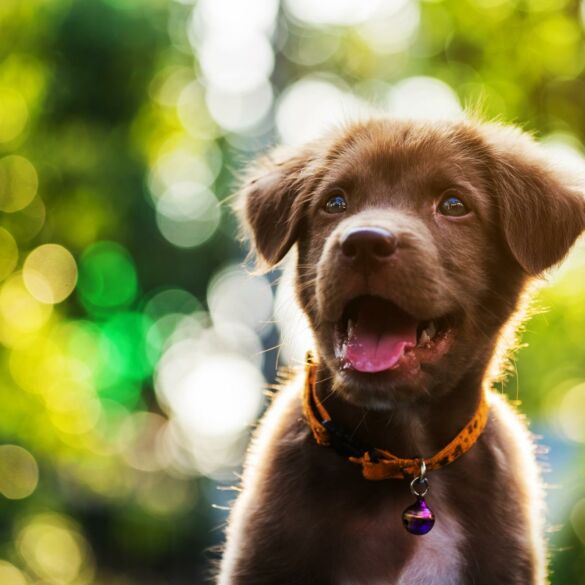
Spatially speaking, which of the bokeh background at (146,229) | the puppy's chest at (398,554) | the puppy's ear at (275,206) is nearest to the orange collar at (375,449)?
the puppy's chest at (398,554)

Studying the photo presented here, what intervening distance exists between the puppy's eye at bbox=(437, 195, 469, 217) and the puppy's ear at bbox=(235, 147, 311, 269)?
619 millimetres

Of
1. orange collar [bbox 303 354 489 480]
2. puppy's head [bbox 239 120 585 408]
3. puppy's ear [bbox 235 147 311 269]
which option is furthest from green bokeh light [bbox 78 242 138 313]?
orange collar [bbox 303 354 489 480]

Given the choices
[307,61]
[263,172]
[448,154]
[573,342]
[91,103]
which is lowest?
[573,342]

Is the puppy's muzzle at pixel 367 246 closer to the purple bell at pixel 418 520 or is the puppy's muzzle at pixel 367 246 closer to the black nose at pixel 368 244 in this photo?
the black nose at pixel 368 244

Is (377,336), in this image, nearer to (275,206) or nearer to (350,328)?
(350,328)

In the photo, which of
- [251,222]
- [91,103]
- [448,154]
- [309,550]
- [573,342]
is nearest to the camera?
[309,550]

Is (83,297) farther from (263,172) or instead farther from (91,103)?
(263,172)

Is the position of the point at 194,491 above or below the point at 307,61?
below

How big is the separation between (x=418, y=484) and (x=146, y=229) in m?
12.7

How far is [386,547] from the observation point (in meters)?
3.32

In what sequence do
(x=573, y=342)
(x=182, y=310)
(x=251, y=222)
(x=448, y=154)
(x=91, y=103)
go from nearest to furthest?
(x=448, y=154), (x=251, y=222), (x=573, y=342), (x=91, y=103), (x=182, y=310)

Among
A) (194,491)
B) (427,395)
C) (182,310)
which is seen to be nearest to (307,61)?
(182,310)

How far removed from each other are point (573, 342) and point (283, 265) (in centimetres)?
817

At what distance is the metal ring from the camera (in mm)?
3316
